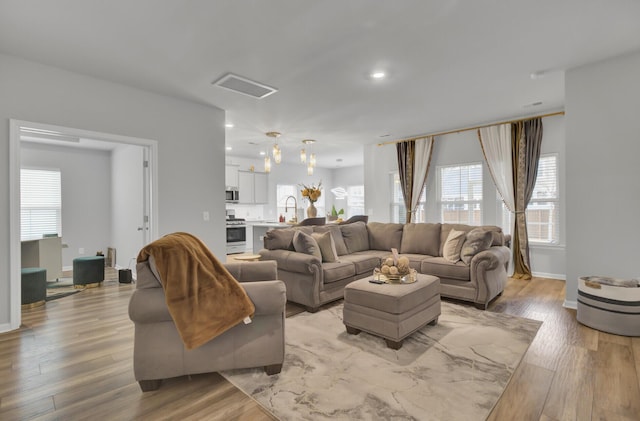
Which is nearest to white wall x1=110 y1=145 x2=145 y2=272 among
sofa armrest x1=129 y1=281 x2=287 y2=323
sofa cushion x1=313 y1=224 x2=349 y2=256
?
sofa cushion x1=313 y1=224 x2=349 y2=256

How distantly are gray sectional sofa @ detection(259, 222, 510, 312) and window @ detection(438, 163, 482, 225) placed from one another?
1511 mm

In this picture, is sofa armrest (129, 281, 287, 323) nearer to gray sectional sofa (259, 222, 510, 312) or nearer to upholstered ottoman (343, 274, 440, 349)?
upholstered ottoman (343, 274, 440, 349)

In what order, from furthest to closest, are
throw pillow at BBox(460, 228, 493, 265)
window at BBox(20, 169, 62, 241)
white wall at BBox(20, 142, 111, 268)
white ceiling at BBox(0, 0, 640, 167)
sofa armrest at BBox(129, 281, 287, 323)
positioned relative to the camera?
1. white wall at BBox(20, 142, 111, 268)
2. window at BBox(20, 169, 62, 241)
3. throw pillow at BBox(460, 228, 493, 265)
4. white ceiling at BBox(0, 0, 640, 167)
5. sofa armrest at BBox(129, 281, 287, 323)

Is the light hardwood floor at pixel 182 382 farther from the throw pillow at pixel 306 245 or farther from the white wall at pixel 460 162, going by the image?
the white wall at pixel 460 162

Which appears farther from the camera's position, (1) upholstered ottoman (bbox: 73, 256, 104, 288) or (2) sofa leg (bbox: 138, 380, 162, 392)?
(1) upholstered ottoman (bbox: 73, 256, 104, 288)

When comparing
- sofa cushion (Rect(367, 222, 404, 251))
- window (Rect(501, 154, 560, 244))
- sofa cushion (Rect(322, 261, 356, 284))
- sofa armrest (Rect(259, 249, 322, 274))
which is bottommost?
sofa cushion (Rect(322, 261, 356, 284))

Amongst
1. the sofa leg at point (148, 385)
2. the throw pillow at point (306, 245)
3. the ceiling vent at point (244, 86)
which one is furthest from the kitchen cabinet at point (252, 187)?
the sofa leg at point (148, 385)

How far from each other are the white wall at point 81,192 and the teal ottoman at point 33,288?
9.29ft

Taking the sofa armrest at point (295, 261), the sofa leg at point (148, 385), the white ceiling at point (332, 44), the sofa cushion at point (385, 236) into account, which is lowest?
the sofa leg at point (148, 385)

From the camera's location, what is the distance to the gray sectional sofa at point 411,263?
3588 millimetres

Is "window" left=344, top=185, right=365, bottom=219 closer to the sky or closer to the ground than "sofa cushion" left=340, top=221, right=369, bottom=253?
closer to the sky

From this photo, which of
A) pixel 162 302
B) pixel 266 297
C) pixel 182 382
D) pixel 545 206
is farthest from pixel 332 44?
pixel 545 206

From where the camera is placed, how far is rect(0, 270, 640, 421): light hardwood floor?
181cm

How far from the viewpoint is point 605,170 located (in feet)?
10.8
